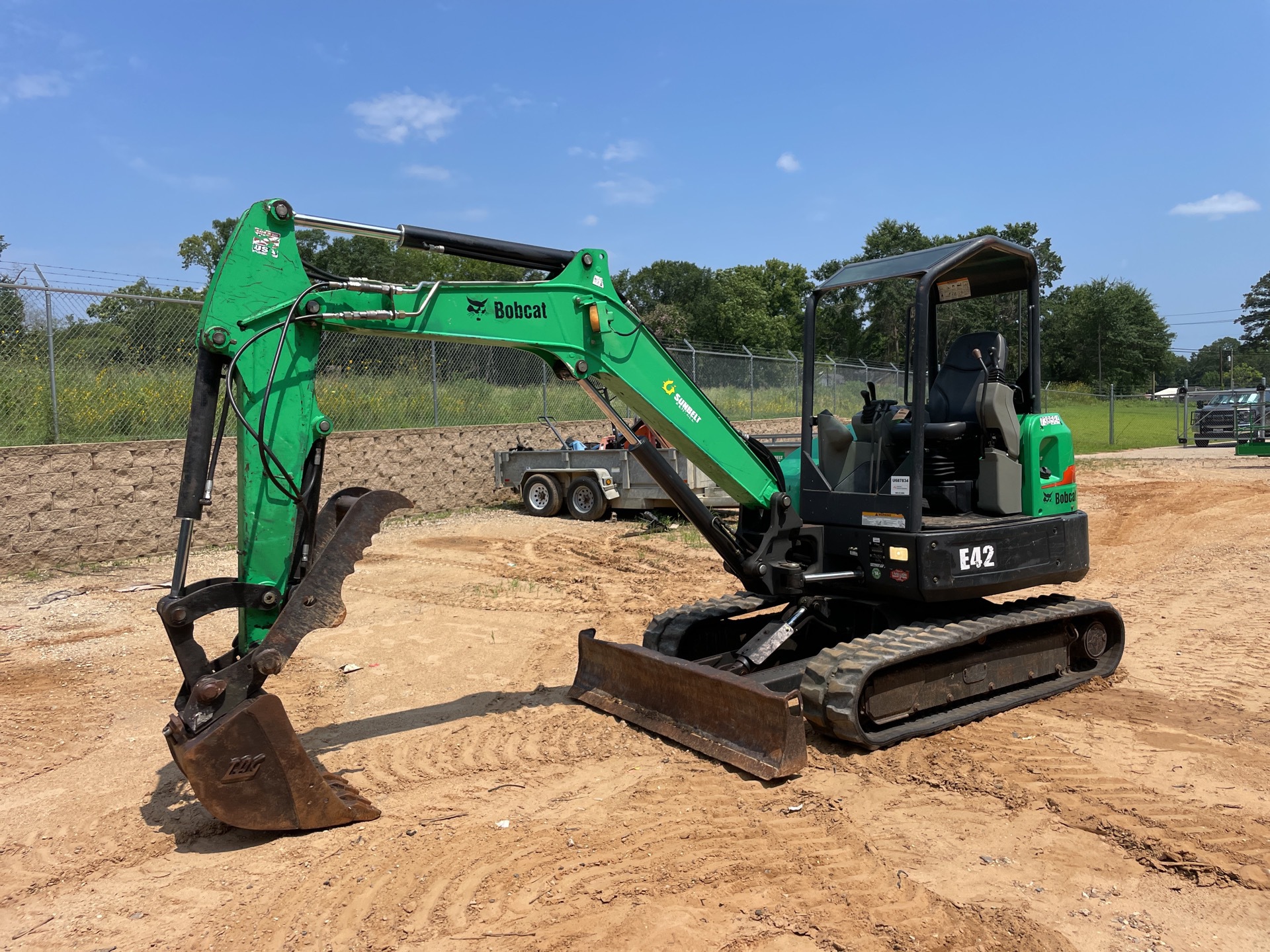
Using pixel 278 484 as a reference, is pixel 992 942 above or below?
below

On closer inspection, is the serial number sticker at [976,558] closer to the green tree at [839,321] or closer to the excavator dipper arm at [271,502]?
the green tree at [839,321]

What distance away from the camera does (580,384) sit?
5.26 metres

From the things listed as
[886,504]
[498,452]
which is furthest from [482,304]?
[498,452]

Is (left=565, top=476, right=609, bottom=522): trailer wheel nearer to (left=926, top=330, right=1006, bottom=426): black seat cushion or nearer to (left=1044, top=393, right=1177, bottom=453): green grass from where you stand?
(left=926, top=330, right=1006, bottom=426): black seat cushion

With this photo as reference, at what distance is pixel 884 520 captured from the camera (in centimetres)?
545

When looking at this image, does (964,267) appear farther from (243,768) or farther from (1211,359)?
(1211,359)

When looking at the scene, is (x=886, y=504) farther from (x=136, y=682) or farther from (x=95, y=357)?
(x=95, y=357)

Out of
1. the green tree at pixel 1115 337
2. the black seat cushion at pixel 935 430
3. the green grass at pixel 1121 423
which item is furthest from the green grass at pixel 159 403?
the green tree at pixel 1115 337

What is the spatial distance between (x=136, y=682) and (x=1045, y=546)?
21.1 feet

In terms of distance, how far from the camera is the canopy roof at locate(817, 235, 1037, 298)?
215 inches

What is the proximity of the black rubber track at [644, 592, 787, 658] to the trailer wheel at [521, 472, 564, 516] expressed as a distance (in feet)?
26.9

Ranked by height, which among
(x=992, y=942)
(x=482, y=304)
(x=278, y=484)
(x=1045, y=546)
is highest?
(x=482, y=304)

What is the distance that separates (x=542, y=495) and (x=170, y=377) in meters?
5.62

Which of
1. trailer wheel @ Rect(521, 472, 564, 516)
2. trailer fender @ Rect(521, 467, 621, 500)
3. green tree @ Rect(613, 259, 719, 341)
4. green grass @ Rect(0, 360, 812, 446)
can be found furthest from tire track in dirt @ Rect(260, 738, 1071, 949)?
green tree @ Rect(613, 259, 719, 341)
